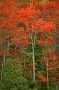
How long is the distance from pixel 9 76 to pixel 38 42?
6668mm

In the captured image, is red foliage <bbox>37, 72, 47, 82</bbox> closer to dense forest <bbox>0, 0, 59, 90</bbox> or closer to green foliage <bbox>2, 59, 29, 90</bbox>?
dense forest <bbox>0, 0, 59, 90</bbox>

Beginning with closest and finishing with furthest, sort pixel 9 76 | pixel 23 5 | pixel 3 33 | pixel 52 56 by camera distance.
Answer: pixel 9 76, pixel 3 33, pixel 52 56, pixel 23 5

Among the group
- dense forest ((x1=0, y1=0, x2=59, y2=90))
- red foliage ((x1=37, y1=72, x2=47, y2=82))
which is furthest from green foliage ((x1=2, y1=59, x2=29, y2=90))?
red foliage ((x1=37, y1=72, x2=47, y2=82))

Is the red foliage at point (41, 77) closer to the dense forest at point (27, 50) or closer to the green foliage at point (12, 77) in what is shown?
the dense forest at point (27, 50)

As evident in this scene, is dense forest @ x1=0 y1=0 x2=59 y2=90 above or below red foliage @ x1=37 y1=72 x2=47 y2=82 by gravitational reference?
above

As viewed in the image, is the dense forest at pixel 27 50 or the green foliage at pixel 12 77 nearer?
the green foliage at pixel 12 77

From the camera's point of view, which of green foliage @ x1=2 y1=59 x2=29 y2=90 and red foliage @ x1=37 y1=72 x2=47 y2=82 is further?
red foliage @ x1=37 y1=72 x2=47 y2=82

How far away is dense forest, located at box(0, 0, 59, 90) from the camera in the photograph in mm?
25344

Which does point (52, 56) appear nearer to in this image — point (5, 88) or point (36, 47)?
point (36, 47)

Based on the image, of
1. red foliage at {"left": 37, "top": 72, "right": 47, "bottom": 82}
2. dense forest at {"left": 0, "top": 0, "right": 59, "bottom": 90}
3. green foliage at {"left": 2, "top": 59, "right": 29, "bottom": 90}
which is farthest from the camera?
red foliage at {"left": 37, "top": 72, "right": 47, "bottom": 82}

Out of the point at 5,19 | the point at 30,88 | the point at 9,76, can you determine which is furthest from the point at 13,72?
the point at 5,19

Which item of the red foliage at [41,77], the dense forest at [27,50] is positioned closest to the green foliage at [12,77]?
the dense forest at [27,50]

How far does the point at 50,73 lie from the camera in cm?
2997

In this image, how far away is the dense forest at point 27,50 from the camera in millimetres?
25344
